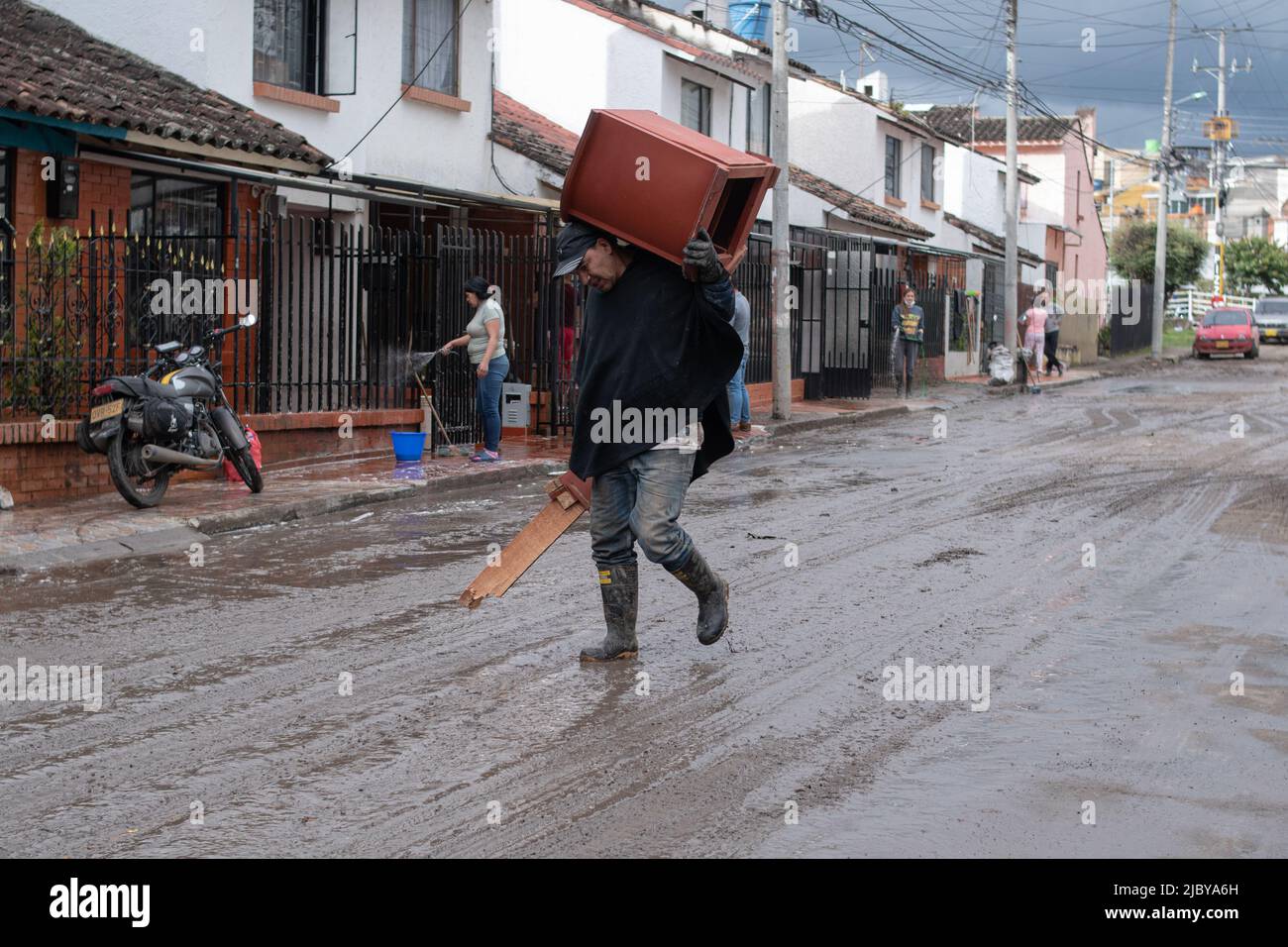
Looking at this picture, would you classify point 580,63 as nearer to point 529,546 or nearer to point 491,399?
point 491,399

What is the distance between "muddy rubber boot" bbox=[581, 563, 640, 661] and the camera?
7047mm

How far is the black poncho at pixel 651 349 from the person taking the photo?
6691 millimetres

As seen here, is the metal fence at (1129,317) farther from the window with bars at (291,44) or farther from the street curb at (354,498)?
the street curb at (354,498)

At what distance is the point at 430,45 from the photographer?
67.4 ft

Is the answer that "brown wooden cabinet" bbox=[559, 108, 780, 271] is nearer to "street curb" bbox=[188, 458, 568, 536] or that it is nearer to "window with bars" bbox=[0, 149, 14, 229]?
"street curb" bbox=[188, 458, 568, 536]

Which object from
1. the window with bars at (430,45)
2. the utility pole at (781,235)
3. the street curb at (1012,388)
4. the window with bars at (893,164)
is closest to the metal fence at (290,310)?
the window with bars at (430,45)

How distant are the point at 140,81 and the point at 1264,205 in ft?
395

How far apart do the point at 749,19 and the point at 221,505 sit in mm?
25194

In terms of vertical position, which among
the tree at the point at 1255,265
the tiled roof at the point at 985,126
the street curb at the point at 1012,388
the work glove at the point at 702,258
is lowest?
the street curb at the point at 1012,388

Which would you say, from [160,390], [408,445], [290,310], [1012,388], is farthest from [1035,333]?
[160,390]

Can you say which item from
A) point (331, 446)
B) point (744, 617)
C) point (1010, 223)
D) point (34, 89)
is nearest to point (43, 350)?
point (34, 89)

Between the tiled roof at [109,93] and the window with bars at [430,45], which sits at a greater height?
the window with bars at [430,45]

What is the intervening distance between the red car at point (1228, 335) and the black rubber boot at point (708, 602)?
45.0 meters

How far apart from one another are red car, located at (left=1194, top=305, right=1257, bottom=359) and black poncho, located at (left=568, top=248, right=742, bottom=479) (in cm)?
4532
